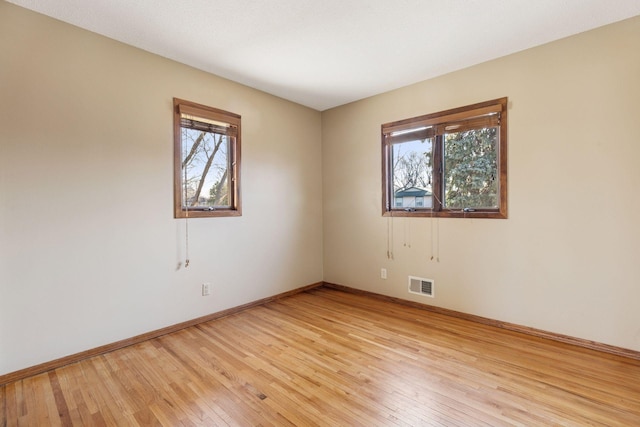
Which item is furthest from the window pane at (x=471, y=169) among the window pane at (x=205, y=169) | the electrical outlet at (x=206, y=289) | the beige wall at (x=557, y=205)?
the electrical outlet at (x=206, y=289)

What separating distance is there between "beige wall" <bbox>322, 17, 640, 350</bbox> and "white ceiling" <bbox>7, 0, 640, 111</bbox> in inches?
10.3

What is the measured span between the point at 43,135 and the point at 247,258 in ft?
6.96

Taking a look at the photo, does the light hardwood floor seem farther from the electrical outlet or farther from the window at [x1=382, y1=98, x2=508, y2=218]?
the window at [x1=382, y1=98, x2=508, y2=218]

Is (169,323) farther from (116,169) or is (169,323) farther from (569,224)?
(569,224)

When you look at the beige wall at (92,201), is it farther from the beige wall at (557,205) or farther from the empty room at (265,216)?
the beige wall at (557,205)

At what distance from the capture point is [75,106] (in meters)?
2.36

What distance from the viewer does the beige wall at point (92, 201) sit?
2119 mm

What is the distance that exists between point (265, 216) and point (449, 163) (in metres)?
2.26

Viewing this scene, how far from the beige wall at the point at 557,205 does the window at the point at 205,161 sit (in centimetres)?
208

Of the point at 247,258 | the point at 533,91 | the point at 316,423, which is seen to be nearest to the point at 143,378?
the point at 316,423

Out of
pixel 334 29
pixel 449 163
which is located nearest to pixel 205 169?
pixel 334 29

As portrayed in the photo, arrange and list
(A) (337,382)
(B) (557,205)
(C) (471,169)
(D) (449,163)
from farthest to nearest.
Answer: (D) (449,163), (C) (471,169), (B) (557,205), (A) (337,382)

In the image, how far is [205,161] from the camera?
3.22 m

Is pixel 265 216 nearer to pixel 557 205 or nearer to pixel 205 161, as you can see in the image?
pixel 205 161
